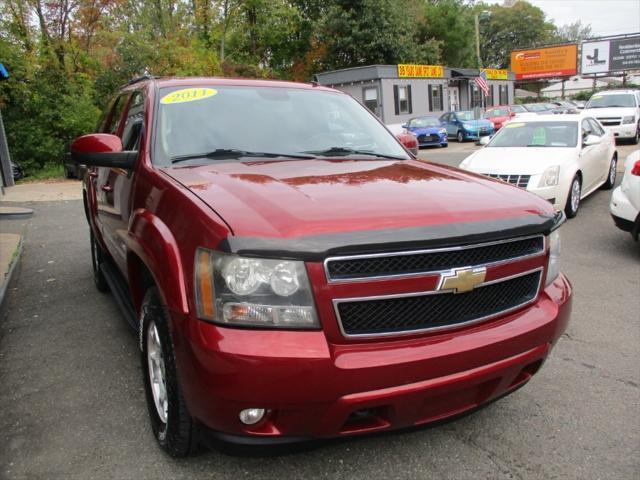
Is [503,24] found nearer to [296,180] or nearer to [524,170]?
[524,170]

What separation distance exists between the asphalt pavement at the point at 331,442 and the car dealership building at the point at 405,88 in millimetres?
22678

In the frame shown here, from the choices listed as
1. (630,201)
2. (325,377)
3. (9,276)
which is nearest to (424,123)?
(630,201)

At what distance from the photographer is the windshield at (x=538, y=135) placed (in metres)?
8.76

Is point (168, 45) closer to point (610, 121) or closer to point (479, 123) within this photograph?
point (479, 123)

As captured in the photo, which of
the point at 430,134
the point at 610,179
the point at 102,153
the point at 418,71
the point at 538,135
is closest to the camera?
the point at 102,153

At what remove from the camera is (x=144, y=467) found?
2.54 m

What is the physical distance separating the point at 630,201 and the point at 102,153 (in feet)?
18.0

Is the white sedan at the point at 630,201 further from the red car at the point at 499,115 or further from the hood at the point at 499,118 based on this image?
the hood at the point at 499,118

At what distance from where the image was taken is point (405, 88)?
1219 inches

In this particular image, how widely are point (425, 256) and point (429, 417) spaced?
2.16ft

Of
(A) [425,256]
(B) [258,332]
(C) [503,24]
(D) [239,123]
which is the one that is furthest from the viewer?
(C) [503,24]

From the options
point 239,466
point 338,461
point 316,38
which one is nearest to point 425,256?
point 338,461

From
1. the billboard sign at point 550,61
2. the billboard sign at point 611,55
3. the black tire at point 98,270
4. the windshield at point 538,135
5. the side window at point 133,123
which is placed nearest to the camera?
the side window at point 133,123

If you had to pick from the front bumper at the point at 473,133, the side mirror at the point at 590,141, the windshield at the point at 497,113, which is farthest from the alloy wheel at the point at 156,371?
the windshield at the point at 497,113
